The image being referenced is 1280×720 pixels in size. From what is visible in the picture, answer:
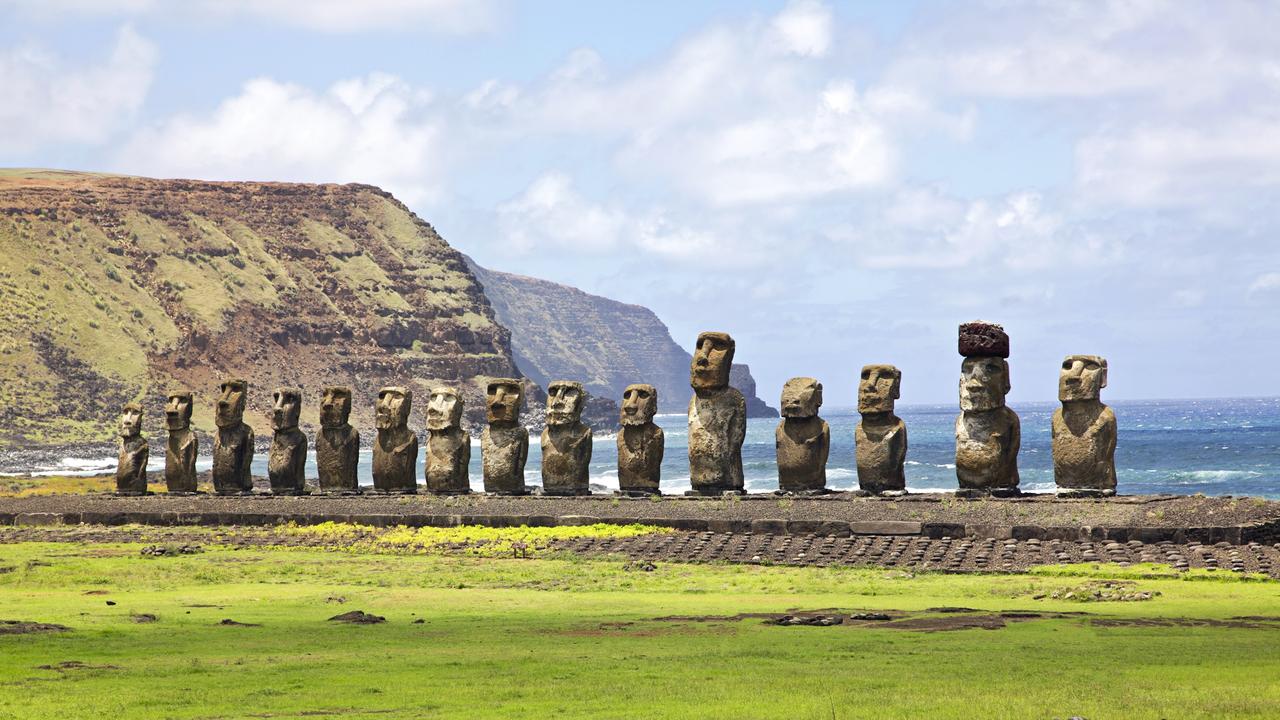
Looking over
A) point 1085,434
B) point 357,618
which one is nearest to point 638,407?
point 1085,434

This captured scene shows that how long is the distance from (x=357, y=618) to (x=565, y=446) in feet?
49.7

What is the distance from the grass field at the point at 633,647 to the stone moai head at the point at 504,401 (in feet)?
33.1

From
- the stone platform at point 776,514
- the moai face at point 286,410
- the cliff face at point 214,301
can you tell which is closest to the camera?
the stone platform at point 776,514

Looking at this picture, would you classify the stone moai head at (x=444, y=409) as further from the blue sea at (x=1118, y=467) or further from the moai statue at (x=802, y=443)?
the blue sea at (x=1118, y=467)

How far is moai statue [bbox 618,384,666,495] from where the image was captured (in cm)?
3073

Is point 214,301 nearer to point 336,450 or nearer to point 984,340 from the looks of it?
point 336,450

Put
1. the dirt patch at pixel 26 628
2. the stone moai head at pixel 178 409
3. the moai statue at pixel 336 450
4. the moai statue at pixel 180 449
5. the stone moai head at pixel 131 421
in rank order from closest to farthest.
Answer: the dirt patch at pixel 26 628
the moai statue at pixel 336 450
the moai statue at pixel 180 449
the stone moai head at pixel 178 409
the stone moai head at pixel 131 421

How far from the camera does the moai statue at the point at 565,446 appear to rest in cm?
3138

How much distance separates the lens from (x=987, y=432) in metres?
27.6

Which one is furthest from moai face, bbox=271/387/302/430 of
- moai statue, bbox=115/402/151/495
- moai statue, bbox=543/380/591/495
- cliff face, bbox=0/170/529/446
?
cliff face, bbox=0/170/529/446

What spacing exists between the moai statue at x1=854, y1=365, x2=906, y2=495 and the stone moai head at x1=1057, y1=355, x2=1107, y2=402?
2.82m

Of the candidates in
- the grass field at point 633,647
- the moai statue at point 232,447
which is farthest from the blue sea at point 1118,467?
the grass field at point 633,647

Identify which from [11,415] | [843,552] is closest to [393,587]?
[843,552]

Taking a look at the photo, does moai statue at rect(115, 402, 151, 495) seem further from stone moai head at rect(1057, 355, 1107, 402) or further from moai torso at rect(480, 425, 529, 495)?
stone moai head at rect(1057, 355, 1107, 402)
